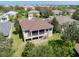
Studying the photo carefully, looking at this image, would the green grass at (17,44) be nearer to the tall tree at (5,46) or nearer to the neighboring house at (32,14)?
the tall tree at (5,46)

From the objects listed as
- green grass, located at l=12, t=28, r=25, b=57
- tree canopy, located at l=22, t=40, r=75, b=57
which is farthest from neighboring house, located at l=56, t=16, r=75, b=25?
green grass, located at l=12, t=28, r=25, b=57

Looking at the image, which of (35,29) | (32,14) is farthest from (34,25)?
(32,14)

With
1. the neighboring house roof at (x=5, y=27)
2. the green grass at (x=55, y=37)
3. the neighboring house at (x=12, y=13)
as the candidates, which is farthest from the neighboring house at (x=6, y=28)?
the green grass at (x=55, y=37)

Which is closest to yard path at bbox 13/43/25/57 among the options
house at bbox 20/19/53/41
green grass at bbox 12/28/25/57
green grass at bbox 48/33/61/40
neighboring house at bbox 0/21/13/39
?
green grass at bbox 12/28/25/57

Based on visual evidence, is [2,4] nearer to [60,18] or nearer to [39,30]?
[39,30]

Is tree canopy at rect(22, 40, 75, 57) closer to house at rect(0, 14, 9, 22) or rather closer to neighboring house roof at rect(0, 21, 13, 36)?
neighboring house roof at rect(0, 21, 13, 36)

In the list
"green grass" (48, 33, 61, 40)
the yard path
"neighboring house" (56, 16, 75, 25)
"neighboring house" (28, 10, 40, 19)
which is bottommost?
the yard path

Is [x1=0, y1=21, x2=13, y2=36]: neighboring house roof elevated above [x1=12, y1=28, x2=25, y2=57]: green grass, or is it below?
above
